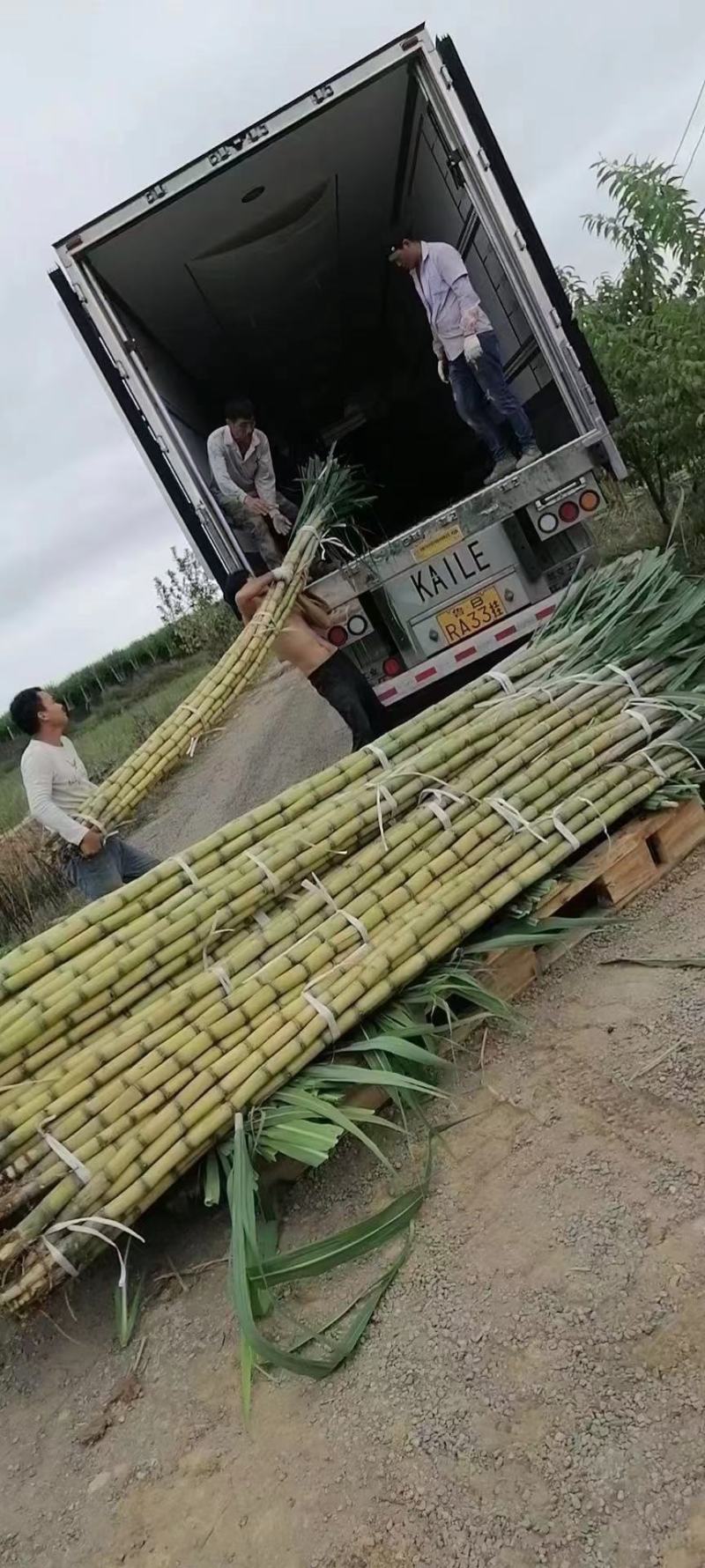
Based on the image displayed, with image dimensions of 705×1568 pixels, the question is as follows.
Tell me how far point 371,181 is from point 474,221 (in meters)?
1.44

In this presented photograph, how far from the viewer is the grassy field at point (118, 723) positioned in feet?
46.4

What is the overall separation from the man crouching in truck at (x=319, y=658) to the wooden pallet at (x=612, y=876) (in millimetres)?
1847

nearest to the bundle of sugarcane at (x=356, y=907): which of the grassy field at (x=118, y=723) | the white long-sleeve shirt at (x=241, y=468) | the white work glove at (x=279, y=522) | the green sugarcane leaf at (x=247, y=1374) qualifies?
the green sugarcane leaf at (x=247, y=1374)

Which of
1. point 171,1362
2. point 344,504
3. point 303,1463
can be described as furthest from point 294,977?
point 344,504

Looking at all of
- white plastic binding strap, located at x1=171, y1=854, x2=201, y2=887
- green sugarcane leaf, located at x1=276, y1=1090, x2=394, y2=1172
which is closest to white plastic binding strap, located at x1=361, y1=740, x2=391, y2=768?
white plastic binding strap, located at x1=171, y1=854, x2=201, y2=887

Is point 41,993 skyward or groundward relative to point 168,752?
groundward

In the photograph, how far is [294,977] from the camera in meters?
2.86

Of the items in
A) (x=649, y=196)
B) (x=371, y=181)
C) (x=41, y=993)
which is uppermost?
(x=371, y=181)

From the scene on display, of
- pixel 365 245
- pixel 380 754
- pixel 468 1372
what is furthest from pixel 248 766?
pixel 468 1372

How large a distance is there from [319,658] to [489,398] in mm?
1764

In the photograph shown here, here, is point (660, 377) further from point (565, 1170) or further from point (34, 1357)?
point (34, 1357)

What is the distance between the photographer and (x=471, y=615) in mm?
5570

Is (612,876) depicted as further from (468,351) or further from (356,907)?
(468,351)

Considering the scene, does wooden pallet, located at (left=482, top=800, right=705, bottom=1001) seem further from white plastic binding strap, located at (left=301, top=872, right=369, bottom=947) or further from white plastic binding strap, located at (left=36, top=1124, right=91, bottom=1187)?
white plastic binding strap, located at (left=36, top=1124, right=91, bottom=1187)
